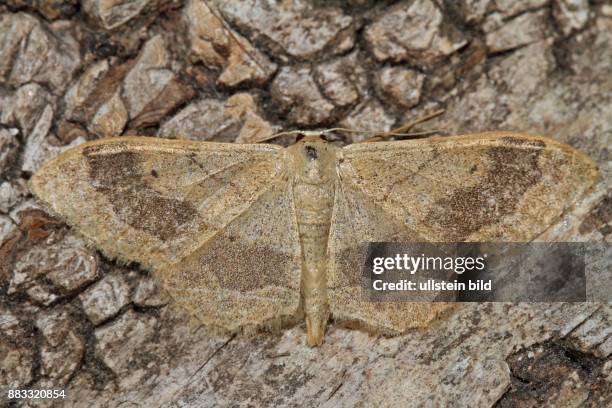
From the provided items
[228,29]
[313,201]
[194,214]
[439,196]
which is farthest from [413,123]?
[194,214]

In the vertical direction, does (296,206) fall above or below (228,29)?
below

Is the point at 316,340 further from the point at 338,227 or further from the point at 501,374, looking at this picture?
the point at 501,374

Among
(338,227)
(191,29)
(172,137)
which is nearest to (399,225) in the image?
(338,227)

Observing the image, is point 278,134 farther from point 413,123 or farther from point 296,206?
point 413,123

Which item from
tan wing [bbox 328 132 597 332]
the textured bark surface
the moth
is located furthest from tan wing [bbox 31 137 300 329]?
tan wing [bbox 328 132 597 332]

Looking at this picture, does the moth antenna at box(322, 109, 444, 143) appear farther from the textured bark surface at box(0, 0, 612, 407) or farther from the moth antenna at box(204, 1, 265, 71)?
the moth antenna at box(204, 1, 265, 71)

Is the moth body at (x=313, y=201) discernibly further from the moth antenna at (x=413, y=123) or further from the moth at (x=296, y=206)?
the moth antenna at (x=413, y=123)

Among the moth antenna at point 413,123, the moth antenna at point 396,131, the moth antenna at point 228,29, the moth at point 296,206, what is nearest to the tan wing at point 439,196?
the moth at point 296,206

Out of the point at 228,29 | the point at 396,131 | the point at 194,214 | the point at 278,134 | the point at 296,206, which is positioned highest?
the point at 228,29

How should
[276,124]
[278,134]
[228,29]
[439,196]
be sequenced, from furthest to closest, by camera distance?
[276,124] → [228,29] → [278,134] → [439,196]
